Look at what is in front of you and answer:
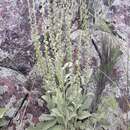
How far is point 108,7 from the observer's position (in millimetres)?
3914

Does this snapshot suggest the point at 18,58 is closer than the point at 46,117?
No

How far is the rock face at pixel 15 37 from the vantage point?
3643mm

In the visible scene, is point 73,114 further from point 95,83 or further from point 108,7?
point 108,7

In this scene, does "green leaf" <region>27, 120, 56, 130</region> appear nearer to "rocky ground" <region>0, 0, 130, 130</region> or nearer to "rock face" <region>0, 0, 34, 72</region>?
"rocky ground" <region>0, 0, 130, 130</region>

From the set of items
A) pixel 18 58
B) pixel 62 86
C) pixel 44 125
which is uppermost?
pixel 18 58

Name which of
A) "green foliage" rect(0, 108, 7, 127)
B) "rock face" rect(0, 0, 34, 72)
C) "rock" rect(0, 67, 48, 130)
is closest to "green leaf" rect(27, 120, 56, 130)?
"rock" rect(0, 67, 48, 130)

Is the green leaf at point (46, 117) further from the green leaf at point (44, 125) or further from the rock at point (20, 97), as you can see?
the rock at point (20, 97)

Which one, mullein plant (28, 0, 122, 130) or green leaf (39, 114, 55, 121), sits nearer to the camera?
mullein plant (28, 0, 122, 130)

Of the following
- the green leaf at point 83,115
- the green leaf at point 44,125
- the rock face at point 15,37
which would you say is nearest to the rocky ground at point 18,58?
the rock face at point 15,37

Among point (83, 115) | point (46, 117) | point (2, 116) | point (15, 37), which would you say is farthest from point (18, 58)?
point (83, 115)

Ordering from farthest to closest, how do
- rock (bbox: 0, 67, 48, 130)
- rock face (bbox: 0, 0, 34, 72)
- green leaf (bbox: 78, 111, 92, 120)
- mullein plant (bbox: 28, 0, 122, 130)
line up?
rock face (bbox: 0, 0, 34, 72) → rock (bbox: 0, 67, 48, 130) → green leaf (bbox: 78, 111, 92, 120) → mullein plant (bbox: 28, 0, 122, 130)

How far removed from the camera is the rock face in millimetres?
3643

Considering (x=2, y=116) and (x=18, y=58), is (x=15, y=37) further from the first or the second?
(x=2, y=116)

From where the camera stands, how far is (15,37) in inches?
145
